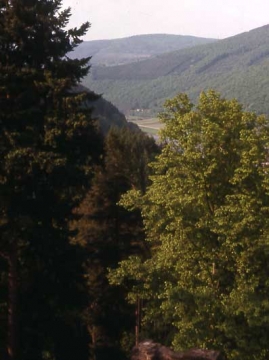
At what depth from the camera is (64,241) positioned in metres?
16.0

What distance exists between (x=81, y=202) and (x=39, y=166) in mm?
3499

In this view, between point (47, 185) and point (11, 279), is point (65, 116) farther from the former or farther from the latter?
point (11, 279)

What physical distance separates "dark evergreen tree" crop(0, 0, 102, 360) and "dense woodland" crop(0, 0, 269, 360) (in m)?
0.03

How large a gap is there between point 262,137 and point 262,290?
425 cm

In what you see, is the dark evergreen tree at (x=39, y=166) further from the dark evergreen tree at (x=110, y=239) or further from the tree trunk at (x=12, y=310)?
the dark evergreen tree at (x=110, y=239)

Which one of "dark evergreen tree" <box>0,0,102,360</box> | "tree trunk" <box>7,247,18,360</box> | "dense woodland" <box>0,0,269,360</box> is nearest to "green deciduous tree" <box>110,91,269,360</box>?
"dense woodland" <box>0,0,269,360</box>

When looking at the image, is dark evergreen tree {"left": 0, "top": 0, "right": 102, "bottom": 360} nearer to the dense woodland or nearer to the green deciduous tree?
the dense woodland

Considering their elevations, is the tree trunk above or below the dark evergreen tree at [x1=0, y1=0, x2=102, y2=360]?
below

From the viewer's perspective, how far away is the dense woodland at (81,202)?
1517 cm

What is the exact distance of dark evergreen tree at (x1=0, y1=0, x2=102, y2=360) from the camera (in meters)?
14.8

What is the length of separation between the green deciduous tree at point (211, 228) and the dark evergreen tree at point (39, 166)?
10.7 ft

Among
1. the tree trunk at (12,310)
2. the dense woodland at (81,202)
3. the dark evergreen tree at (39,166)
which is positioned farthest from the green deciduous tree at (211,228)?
the tree trunk at (12,310)

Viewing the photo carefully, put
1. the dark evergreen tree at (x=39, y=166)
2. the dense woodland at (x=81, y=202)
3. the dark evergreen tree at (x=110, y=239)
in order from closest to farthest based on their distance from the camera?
the dark evergreen tree at (x=39, y=166) < the dense woodland at (x=81, y=202) < the dark evergreen tree at (x=110, y=239)

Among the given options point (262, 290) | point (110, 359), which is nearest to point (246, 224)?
point (262, 290)
